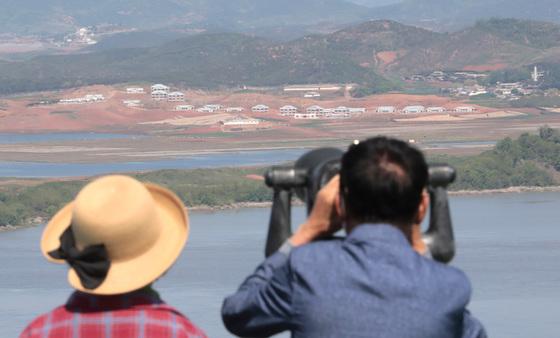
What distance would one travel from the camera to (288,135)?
52938 millimetres

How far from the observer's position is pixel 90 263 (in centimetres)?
227

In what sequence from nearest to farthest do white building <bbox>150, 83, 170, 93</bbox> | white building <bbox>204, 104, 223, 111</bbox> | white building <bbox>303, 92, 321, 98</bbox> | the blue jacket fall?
1. the blue jacket
2. white building <bbox>204, 104, 223, 111</bbox>
3. white building <bbox>150, 83, 170, 93</bbox>
4. white building <bbox>303, 92, 321, 98</bbox>

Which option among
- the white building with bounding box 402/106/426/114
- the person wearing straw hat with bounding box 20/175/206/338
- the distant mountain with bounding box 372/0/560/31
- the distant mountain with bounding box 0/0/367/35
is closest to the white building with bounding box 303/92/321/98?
the white building with bounding box 402/106/426/114

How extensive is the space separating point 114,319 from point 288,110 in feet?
200

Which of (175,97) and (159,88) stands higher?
(159,88)

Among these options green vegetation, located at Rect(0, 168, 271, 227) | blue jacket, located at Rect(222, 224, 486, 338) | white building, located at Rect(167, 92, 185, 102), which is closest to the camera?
blue jacket, located at Rect(222, 224, 486, 338)

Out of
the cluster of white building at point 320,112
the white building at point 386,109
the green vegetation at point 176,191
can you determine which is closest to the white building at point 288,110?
the cluster of white building at point 320,112

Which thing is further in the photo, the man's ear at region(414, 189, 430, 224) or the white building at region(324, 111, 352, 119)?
the white building at region(324, 111, 352, 119)

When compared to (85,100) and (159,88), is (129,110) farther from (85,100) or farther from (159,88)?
(159,88)

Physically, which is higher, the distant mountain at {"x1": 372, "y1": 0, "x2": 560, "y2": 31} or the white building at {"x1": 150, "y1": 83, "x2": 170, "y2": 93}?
the white building at {"x1": 150, "y1": 83, "x2": 170, "y2": 93}

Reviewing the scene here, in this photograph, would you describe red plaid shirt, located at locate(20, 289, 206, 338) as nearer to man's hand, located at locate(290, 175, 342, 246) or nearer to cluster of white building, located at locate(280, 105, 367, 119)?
man's hand, located at locate(290, 175, 342, 246)

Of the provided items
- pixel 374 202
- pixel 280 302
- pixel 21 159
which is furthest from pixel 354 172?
pixel 21 159

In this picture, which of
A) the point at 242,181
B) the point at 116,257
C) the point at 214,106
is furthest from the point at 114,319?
the point at 214,106

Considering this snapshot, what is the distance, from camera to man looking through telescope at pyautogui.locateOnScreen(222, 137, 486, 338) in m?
2.16
